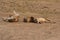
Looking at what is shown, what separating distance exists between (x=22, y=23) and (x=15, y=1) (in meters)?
2.93

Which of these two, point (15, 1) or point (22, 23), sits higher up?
point (15, 1)

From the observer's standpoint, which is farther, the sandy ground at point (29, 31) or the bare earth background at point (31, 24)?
the bare earth background at point (31, 24)

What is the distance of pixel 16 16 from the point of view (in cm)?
787

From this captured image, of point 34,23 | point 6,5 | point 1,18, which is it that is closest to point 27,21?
point 34,23

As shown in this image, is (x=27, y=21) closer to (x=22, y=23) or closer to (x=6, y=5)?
(x=22, y=23)

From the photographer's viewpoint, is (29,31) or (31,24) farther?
(31,24)

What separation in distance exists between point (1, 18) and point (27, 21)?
2.98ft

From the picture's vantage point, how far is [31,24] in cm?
740

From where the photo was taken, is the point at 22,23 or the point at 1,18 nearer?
the point at 22,23

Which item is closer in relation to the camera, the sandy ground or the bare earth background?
the sandy ground

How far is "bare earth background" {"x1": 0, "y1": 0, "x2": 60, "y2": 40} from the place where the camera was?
239 inches

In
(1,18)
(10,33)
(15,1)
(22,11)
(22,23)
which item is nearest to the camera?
(10,33)

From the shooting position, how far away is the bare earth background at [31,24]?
6.07m

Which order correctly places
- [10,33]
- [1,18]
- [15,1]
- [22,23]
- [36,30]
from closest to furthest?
[10,33]
[36,30]
[22,23]
[1,18]
[15,1]
